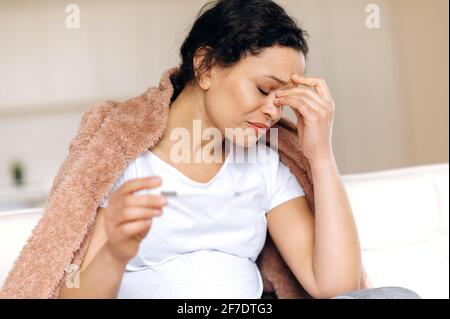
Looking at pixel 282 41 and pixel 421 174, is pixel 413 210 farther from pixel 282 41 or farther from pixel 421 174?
pixel 282 41

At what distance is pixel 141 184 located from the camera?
0.53m

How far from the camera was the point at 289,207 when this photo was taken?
0.95 metres

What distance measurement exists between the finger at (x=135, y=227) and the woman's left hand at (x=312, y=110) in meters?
0.35

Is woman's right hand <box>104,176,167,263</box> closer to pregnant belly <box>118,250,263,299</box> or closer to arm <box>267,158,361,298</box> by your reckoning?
pregnant belly <box>118,250,263,299</box>

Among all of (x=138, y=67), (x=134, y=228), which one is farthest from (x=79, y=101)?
(x=134, y=228)

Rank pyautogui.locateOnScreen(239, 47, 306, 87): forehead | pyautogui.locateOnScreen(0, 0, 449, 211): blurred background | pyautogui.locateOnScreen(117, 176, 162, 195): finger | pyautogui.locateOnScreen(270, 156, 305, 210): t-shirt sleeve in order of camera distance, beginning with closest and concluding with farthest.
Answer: pyautogui.locateOnScreen(117, 176, 162, 195): finger
pyautogui.locateOnScreen(239, 47, 306, 87): forehead
pyautogui.locateOnScreen(270, 156, 305, 210): t-shirt sleeve
pyautogui.locateOnScreen(0, 0, 449, 211): blurred background

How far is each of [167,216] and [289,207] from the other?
23cm

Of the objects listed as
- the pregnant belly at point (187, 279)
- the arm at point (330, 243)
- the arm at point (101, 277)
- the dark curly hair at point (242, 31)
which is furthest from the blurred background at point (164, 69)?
the arm at point (101, 277)

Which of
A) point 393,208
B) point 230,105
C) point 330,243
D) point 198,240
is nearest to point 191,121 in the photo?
point 230,105

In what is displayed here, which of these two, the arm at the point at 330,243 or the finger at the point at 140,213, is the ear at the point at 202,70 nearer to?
the arm at the point at 330,243

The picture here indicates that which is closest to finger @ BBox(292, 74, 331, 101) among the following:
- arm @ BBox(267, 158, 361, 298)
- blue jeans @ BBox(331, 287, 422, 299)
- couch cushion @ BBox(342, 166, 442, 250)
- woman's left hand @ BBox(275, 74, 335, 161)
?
woman's left hand @ BBox(275, 74, 335, 161)

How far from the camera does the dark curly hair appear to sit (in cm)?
81

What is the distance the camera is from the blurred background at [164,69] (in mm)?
1466

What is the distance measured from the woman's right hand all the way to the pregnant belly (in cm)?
28
